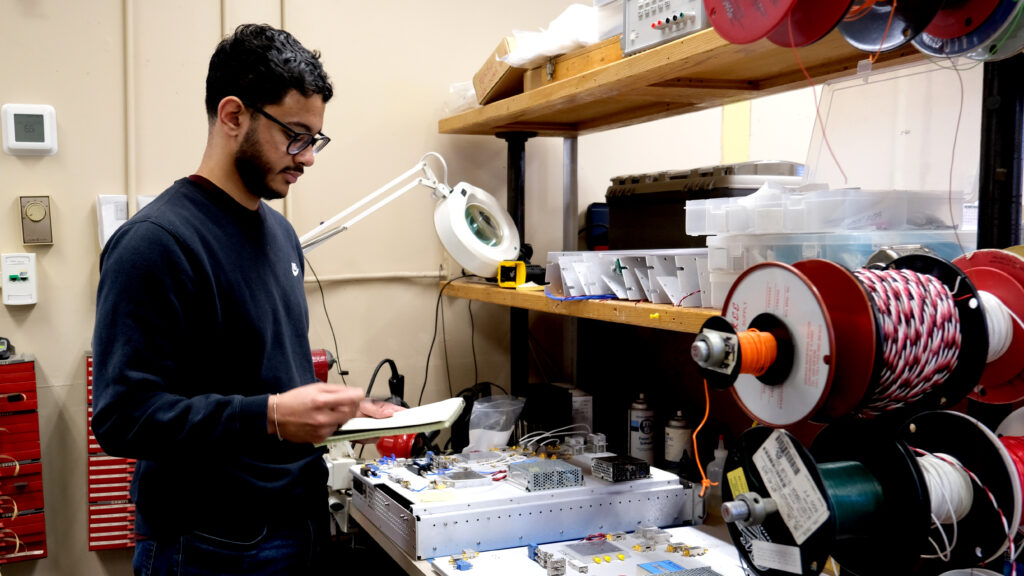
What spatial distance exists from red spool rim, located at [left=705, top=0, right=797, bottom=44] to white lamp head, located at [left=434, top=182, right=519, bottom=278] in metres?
1.50

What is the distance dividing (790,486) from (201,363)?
1069 mm

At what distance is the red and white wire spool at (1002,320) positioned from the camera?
97 centimetres

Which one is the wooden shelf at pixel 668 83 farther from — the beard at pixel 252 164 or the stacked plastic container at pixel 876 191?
the beard at pixel 252 164

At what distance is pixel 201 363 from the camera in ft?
4.86

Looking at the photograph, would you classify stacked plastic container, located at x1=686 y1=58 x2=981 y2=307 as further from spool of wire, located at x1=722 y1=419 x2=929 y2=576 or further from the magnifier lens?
the magnifier lens

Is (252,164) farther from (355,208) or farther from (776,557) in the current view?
(776,557)

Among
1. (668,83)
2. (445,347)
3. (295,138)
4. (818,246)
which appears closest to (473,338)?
(445,347)

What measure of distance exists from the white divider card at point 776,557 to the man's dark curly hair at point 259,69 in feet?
3.91

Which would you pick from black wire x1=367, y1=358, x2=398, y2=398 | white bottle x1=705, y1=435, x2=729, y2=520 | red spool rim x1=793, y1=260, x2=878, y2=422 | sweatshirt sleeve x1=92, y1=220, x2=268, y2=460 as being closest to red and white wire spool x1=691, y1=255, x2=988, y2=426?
red spool rim x1=793, y1=260, x2=878, y2=422

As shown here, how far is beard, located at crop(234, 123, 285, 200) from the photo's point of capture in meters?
1.58

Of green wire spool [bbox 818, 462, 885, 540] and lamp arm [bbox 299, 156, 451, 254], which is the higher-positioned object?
lamp arm [bbox 299, 156, 451, 254]

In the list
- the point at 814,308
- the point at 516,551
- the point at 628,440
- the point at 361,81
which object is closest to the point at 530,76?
the point at 361,81

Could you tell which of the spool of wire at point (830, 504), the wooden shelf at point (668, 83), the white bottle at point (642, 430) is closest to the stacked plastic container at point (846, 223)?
the wooden shelf at point (668, 83)

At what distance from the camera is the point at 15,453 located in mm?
2301
